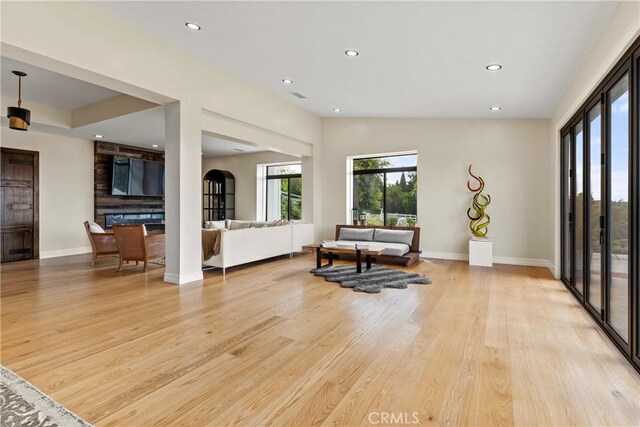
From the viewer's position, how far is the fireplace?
829 cm

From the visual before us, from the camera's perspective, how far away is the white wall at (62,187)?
6.94 m

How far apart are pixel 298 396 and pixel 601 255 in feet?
10.1

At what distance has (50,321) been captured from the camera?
308 centimetres

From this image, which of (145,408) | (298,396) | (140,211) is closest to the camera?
(145,408)

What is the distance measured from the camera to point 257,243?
5.87 meters

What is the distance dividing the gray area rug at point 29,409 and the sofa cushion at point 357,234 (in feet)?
18.8

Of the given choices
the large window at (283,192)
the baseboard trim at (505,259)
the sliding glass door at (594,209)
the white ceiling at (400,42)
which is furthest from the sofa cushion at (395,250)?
the large window at (283,192)

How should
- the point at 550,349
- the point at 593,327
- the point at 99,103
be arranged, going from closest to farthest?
the point at 550,349
the point at 593,327
the point at 99,103

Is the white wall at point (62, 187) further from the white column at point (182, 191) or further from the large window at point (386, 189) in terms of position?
the large window at point (386, 189)

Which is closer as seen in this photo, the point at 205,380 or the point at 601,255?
the point at 205,380

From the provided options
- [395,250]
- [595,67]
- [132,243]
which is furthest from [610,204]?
[132,243]

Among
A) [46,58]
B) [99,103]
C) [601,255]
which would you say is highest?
[99,103]

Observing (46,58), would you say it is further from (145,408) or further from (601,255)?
(601,255)

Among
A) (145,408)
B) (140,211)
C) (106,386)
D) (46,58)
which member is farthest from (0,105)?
(145,408)
